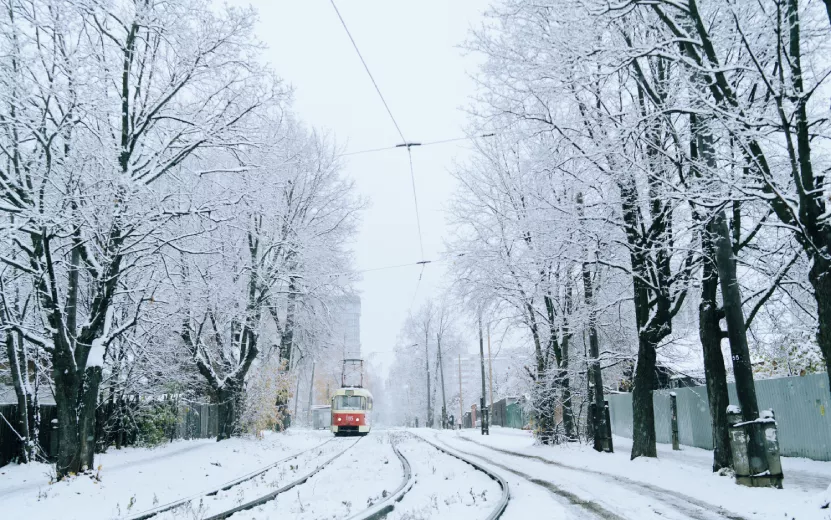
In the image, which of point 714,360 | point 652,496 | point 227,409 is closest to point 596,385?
point 714,360

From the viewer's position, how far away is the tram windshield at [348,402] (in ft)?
127

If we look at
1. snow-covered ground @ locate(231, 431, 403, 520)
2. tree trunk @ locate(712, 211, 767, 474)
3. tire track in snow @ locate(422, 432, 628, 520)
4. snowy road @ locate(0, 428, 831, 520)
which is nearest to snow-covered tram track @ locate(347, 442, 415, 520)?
snowy road @ locate(0, 428, 831, 520)

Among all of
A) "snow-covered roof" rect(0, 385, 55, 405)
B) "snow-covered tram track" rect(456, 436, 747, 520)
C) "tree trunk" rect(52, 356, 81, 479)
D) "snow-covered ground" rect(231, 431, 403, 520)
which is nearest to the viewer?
"snow-covered tram track" rect(456, 436, 747, 520)

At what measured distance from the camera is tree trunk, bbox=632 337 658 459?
13359mm

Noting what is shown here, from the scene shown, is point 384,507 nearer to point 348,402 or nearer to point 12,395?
point 12,395

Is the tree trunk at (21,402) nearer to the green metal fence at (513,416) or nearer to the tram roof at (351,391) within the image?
the tram roof at (351,391)

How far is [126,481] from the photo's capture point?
1167 cm

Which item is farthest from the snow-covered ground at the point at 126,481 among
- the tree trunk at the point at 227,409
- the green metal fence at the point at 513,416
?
the green metal fence at the point at 513,416

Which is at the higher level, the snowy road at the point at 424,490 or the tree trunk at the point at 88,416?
the tree trunk at the point at 88,416

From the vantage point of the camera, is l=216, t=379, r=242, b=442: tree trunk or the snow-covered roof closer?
the snow-covered roof

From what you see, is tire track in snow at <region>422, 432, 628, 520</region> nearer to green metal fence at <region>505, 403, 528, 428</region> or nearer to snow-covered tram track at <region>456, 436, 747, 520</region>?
snow-covered tram track at <region>456, 436, 747, 520</region>

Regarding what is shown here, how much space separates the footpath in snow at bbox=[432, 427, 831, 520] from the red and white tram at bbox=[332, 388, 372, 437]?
2453 cm

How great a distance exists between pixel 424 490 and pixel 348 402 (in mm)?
29844

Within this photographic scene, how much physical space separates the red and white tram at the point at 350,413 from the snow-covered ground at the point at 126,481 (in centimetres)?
1892
